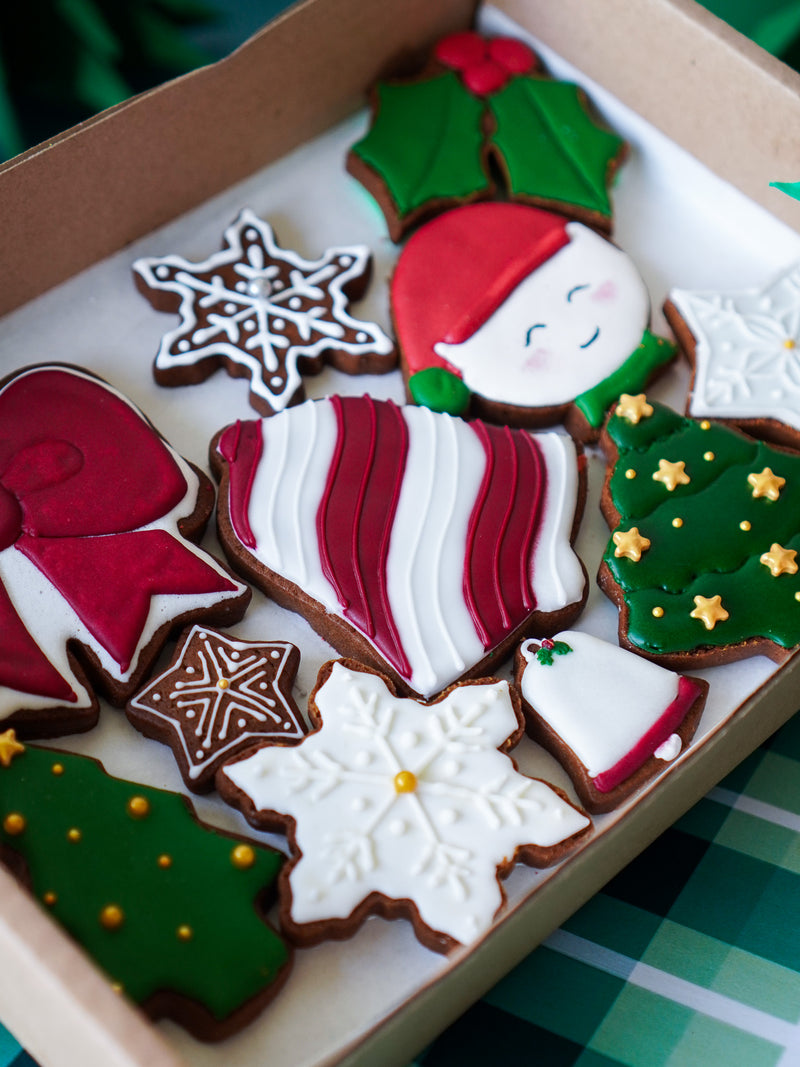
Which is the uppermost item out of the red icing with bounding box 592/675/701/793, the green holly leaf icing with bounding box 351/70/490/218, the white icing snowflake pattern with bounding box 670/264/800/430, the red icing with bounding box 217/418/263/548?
the green holly leaf icing with bounding box 351/70/490/218

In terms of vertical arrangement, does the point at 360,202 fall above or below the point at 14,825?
above

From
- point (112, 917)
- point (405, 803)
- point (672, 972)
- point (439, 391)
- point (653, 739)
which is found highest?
point (439, 391)

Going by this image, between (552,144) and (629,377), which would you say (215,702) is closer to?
(629,377)

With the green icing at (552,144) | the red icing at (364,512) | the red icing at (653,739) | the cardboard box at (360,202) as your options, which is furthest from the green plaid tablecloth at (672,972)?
the green icing at (552,144)

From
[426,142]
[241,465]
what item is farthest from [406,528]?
[426,142]

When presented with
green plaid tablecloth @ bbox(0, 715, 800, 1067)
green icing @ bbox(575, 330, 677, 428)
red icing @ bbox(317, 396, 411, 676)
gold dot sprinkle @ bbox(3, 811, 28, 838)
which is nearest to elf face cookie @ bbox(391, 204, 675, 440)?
green icing @ bbox(575, 330, 677, 428)

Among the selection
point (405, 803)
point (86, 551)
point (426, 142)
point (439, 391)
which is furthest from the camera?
point (426, 142)

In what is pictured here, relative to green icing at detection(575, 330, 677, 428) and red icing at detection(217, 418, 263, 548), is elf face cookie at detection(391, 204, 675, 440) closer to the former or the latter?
green icing at detection(575, 330, 677, 428)

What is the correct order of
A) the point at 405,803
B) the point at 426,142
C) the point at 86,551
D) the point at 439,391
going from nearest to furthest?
the point at 405,803 → the point at 86,551 → the point at 439,391 → the point at 426,142
